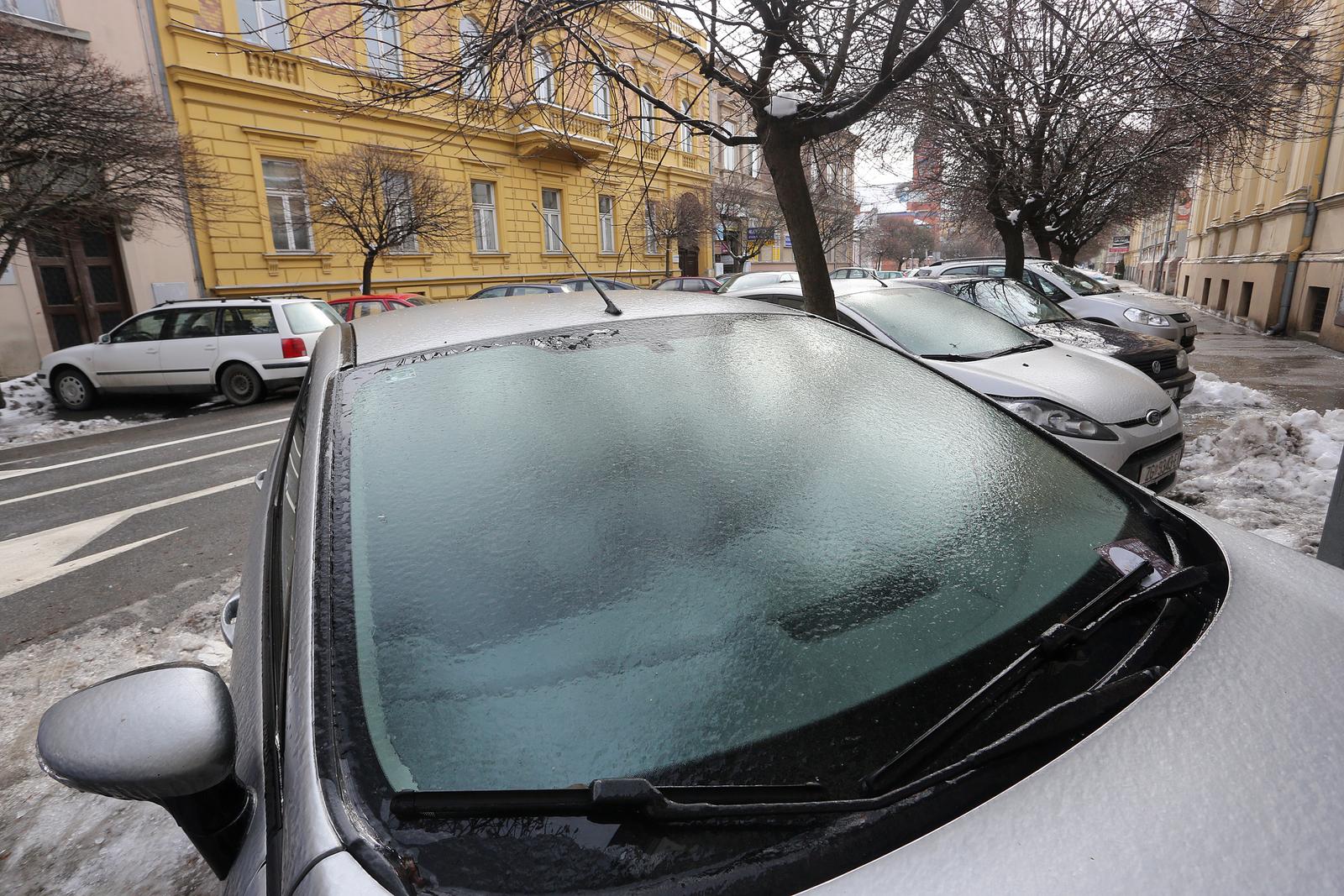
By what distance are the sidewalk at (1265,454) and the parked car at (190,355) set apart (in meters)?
10.9

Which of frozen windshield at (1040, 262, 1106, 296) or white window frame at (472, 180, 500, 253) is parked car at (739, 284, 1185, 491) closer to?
frozen windshield at (1040, 262, 1106, 296)

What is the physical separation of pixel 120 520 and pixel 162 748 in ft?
19.4

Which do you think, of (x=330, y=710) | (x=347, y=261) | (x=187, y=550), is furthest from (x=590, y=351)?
(x=347, y=261)

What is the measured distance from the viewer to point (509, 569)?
1291 millimetres

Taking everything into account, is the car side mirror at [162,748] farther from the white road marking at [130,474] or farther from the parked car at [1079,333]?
the parked car at [1079,333]

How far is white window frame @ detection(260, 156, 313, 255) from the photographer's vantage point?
55.9 feet

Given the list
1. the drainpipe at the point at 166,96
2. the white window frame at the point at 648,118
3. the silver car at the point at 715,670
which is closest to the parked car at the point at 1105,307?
the white window frame at the point at 648,118

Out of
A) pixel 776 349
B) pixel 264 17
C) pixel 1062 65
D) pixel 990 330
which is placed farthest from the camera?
pixel 264 17

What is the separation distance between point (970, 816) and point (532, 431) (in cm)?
111

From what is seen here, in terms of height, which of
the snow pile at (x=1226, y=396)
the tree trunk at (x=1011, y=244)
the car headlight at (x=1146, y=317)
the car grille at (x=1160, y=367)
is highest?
the tree trunk at (x=1011, y=244)

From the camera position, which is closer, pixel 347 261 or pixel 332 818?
pixel 332 818

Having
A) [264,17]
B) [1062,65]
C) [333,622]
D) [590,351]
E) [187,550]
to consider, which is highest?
[264,17]

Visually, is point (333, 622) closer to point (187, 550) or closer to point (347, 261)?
point (187, 550)

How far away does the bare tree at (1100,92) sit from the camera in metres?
6.58
